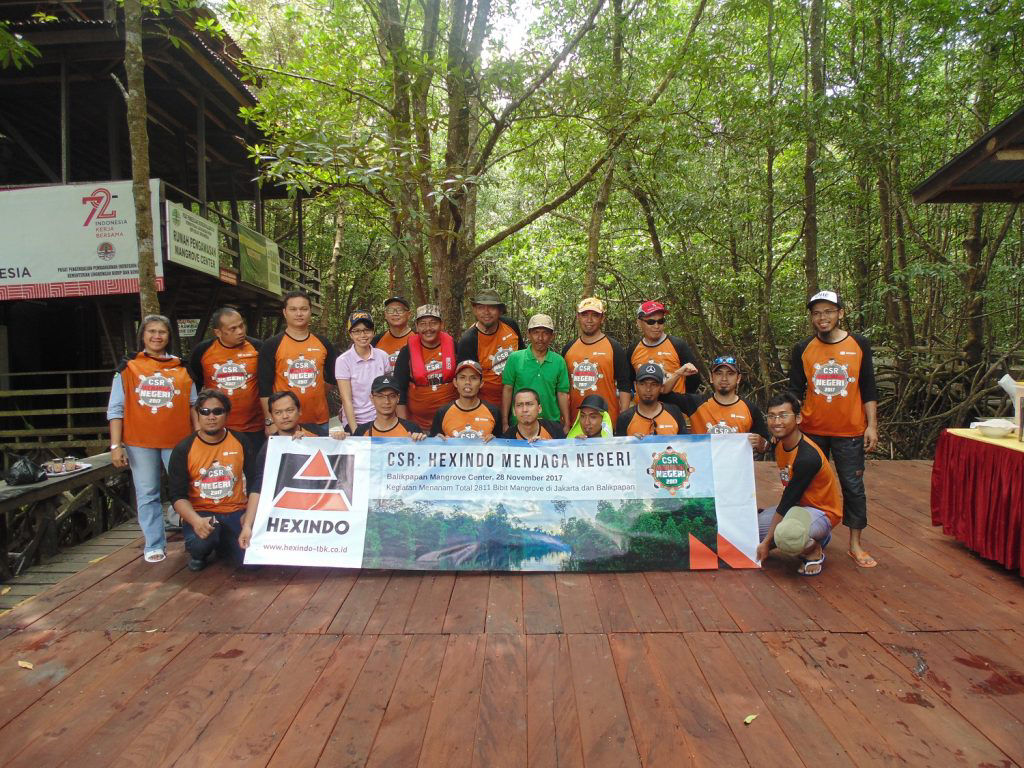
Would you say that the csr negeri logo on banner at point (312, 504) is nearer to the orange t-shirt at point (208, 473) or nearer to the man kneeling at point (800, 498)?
the orange t-shirt at point (208, 473)

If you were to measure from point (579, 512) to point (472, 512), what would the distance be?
2.35ft

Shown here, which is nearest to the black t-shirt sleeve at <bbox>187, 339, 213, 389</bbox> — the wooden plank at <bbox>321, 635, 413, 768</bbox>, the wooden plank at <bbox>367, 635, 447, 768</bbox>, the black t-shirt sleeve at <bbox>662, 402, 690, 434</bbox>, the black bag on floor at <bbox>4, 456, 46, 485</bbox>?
the black bag on floor at <bbox>4, 456, 46, 485</bbox>

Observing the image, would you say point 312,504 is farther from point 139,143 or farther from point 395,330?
point 139,143

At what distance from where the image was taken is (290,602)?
3.69m

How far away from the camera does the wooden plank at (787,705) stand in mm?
2293

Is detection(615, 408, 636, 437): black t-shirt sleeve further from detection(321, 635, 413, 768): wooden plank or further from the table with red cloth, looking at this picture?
the table with red cloth

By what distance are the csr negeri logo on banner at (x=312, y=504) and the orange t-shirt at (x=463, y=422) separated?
56 centimetres

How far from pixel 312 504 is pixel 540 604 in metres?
1.68

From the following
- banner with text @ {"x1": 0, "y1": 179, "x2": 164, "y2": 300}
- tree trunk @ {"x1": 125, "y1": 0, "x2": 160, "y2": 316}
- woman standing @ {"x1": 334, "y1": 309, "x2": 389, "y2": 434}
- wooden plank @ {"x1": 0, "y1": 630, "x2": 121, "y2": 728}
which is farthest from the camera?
banner with text @ {"x1": 0, "y1": 179, "x2": 164, "y2": 300}

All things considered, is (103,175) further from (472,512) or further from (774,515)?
(774,515)

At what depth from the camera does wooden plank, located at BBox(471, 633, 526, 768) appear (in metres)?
2.32

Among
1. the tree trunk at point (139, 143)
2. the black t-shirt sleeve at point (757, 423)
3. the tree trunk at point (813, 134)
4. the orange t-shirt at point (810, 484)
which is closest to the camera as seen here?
the orange t-shirt at point (810, 484)

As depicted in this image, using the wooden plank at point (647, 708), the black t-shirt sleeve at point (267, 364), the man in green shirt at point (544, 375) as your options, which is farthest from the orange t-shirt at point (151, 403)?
the wooden plank at point (647, 708)

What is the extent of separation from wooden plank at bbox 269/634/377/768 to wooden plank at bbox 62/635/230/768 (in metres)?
0.62
